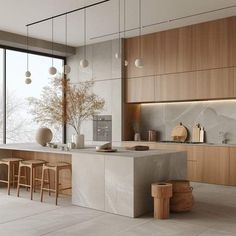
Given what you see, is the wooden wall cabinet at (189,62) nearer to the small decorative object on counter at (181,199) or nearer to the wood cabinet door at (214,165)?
the wood cabinet door at (214,165)

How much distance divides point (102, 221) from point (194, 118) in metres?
3.96

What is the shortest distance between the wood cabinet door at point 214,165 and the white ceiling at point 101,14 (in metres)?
2.56

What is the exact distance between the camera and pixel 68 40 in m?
8.41

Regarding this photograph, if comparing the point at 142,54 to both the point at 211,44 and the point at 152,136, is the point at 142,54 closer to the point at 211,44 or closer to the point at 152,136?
the point at 211,44

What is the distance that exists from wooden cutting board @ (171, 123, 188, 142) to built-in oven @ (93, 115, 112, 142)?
1578 mm

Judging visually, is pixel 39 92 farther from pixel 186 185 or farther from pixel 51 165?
pixel 186 185

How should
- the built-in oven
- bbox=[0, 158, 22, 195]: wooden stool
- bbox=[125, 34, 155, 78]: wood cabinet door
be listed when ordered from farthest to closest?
the built-in oven → bbox=[125, 34, 155, 78]: wood cabinet door → bbox=[0, 158, 22, 195]: wooden stool

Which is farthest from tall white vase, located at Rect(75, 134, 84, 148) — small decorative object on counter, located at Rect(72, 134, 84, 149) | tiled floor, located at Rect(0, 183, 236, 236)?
tiled floor, located at Rect(0, 183, 236, 236)

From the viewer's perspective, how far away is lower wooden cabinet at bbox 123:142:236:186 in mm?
6250

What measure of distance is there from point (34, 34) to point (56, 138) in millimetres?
2948

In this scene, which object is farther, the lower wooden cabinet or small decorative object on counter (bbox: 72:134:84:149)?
the lower wooden cabinet

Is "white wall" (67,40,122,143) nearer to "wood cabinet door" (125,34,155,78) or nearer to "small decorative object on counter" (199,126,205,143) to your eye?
"wood cabinet door" (125,34,155,78)

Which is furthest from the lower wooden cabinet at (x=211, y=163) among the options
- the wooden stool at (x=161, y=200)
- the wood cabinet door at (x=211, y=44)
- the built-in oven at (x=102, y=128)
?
the wooden stool at (x=161, y=200)

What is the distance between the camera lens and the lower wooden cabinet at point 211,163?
6250 millimetres
